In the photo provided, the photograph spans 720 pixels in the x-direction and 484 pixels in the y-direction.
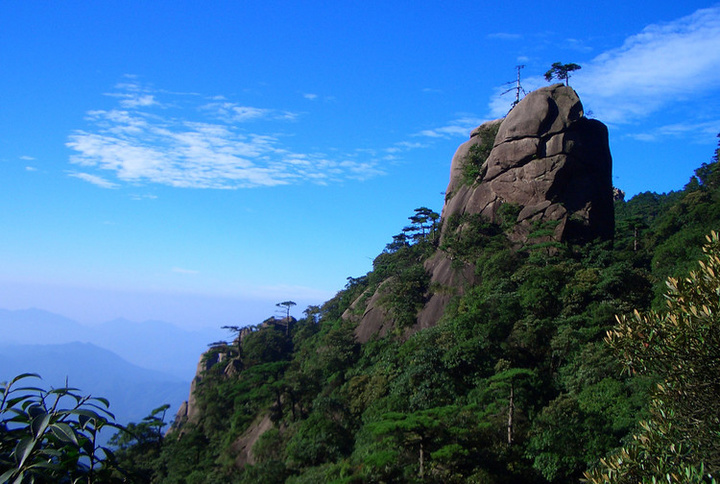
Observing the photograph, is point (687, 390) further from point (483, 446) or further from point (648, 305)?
point (648, 305)

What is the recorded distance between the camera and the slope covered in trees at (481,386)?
12336mm

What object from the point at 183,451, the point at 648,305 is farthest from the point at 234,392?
the point at 648,305

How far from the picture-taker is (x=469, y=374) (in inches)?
752

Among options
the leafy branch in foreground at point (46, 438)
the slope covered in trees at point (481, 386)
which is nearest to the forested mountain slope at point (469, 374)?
the slope covered in trees at point (481, 386)

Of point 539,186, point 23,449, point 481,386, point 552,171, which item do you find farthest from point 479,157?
point 23,449

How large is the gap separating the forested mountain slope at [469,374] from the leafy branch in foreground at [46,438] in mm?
6000

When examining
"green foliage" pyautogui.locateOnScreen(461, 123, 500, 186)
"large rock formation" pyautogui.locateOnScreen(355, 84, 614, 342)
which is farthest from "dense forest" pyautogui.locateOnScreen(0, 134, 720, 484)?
"green foliage" pyautogui.locateOnScreen(461, 123, 500, 186)

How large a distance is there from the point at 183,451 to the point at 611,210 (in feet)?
92.7

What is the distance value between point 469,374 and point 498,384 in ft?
14.6

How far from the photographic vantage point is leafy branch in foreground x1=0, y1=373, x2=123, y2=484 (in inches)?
84.8

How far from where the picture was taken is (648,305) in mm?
20047

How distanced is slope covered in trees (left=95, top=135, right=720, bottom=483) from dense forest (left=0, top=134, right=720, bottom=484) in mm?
63

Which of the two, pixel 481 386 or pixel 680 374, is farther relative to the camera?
pixel 481 386

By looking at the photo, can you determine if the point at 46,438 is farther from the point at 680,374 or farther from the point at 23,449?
the point at 680,374
